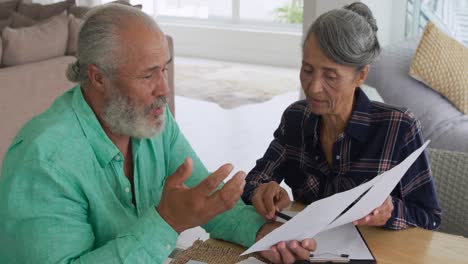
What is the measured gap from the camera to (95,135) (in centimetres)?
146

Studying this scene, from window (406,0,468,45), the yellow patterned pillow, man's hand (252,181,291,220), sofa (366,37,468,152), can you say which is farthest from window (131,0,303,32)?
man's hand (252,181,291,220)

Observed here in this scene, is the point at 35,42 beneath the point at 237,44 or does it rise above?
above

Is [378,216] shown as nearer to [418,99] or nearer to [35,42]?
[418,99]

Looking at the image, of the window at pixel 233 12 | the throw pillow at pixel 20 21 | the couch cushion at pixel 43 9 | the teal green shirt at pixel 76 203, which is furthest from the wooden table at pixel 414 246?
the window at pixel 233 12

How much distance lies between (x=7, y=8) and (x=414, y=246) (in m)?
5.00

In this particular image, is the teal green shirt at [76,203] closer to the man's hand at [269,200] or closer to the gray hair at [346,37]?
the man's hand at [269,200]

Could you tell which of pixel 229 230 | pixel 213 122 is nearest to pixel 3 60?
pixel 213 122

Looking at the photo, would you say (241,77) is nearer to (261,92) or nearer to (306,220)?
(261,92)

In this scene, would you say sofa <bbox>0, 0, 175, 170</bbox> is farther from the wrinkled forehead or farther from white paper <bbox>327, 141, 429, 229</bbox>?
white paper <bbox>327, 141, 429, 229</bbox>

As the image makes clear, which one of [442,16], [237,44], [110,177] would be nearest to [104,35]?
[110,177]

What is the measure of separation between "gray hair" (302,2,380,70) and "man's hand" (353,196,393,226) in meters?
0.39

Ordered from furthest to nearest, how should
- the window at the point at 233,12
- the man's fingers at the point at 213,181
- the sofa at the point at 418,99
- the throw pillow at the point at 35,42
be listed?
the window at the point at 233,12
the throw pillow at the point at 35,42
the sofa at the point at 418,99
the man's fingers at the point at 213,181

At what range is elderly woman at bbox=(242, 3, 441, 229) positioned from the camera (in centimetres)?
164

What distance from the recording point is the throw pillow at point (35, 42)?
349 centimetres
